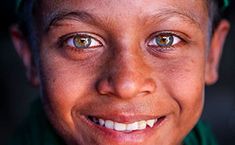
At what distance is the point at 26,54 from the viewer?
2.32 m

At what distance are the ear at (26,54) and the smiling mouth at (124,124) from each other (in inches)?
17.1

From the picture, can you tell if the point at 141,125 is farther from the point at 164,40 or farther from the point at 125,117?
the point at 164,40

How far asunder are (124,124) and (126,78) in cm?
21

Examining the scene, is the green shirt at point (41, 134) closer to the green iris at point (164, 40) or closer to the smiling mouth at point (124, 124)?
the smiling mouth at point (124, 124)

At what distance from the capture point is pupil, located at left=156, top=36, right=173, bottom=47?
193cm

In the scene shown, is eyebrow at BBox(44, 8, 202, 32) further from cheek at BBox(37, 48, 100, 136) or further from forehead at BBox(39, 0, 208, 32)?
cheek at BBox(37, 48, 100, 136)

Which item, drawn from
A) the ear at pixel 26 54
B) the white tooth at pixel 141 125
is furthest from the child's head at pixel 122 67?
the ear at pixel 26 54

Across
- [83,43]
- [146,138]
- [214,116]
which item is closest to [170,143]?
[146,138]

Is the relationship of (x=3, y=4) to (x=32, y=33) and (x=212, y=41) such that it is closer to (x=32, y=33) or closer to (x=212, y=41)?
(x=32, y=33)

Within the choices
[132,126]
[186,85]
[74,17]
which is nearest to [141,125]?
[132,126]

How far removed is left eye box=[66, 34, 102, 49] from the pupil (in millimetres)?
215

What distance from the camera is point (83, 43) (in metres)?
1.95

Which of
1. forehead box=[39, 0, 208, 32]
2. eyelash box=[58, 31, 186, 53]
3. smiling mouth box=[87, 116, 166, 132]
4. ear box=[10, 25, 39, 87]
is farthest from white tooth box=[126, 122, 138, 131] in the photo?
ear box=[10, 25, 39, 87]

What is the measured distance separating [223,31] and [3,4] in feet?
6.00
